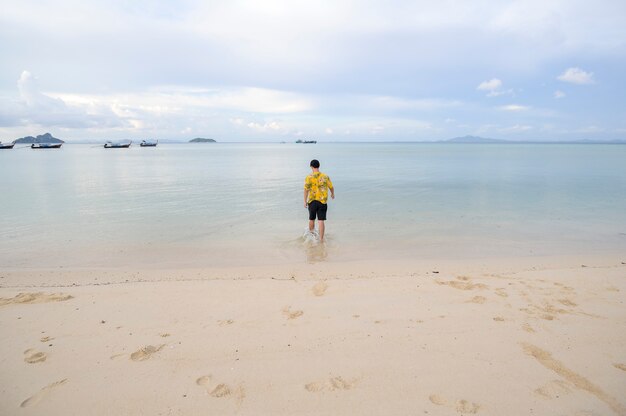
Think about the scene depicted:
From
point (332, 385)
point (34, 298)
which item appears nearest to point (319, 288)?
point (332, 385)

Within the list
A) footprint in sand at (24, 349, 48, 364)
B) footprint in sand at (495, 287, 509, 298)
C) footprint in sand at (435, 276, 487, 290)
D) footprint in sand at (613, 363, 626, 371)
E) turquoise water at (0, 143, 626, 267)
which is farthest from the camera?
turquoise water at (0, 143, 626, 267)

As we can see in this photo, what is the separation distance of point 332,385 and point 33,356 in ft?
11.3

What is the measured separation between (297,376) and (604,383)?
9.90ft

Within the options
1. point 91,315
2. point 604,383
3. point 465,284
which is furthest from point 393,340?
point 91,315

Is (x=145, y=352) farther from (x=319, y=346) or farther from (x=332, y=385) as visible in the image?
(x=332, y=385)

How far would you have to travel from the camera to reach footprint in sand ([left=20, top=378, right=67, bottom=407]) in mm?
3355

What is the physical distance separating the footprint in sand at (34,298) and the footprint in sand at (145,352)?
2573 millimetres

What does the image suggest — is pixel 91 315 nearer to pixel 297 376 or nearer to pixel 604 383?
pixel 297 376

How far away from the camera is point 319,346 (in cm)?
423

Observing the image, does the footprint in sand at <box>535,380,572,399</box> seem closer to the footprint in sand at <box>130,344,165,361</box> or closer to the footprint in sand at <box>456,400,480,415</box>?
the footprint in sand at <box>456,400,480,415</box>

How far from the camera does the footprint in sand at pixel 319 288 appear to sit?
5926mm

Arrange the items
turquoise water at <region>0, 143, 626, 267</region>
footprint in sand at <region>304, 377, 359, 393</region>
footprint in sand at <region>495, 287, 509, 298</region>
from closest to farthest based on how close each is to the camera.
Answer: footprint in sand at <region>304, 377, 359, 393</region>, footprint in sand at <region>495, 287, 509, 298</region>, turquoise water at <region>0, 143, 626, 267</region>

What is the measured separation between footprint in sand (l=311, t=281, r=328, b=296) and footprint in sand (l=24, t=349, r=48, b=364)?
3.61 m

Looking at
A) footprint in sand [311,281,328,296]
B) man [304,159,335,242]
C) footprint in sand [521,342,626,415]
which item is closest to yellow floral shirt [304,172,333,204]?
man [304,159,335,242]
